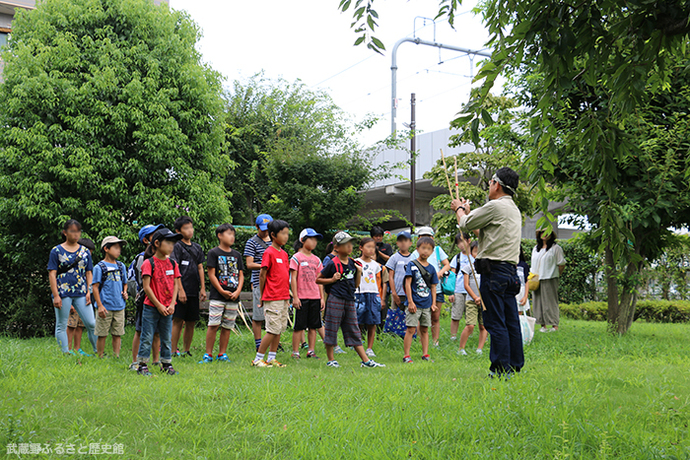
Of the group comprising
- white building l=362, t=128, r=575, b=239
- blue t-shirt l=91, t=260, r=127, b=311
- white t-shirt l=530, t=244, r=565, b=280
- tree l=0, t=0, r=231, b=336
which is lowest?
blue t-shirt l=91, t=260, r=127, b=311

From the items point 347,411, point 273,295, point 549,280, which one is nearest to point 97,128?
point 273,295

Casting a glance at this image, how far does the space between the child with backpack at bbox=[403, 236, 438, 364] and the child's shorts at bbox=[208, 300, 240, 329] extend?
236cm

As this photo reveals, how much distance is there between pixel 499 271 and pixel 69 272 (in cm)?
524

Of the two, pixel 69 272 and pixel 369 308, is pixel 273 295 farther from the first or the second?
pixel 69 272

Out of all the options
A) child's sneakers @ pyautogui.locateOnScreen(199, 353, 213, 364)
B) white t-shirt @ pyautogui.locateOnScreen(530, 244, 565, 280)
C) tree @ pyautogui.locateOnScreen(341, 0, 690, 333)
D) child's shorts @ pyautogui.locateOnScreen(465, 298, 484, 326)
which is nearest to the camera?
tree @ pyautogui.locateOnScreen(341, 0, 690, 333)

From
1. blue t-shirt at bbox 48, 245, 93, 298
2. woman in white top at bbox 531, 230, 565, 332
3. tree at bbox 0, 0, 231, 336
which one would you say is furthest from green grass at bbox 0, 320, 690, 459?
woman in white top at bbox 531, 230, 565, 332

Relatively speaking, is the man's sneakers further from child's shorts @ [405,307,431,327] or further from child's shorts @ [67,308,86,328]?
child's shorts @ [67,308,86,328]

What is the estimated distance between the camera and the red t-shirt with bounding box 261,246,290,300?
22.6 ft

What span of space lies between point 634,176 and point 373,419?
705cm

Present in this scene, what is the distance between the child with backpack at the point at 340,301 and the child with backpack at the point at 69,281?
298 centimetres

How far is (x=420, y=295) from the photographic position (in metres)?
7.50

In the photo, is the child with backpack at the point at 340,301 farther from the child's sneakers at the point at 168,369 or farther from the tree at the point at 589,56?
the tree at the point at 589,56

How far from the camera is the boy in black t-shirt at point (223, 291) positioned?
7.24 m

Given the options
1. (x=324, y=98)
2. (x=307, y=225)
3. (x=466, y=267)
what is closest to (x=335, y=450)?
(x=466, y=267)
